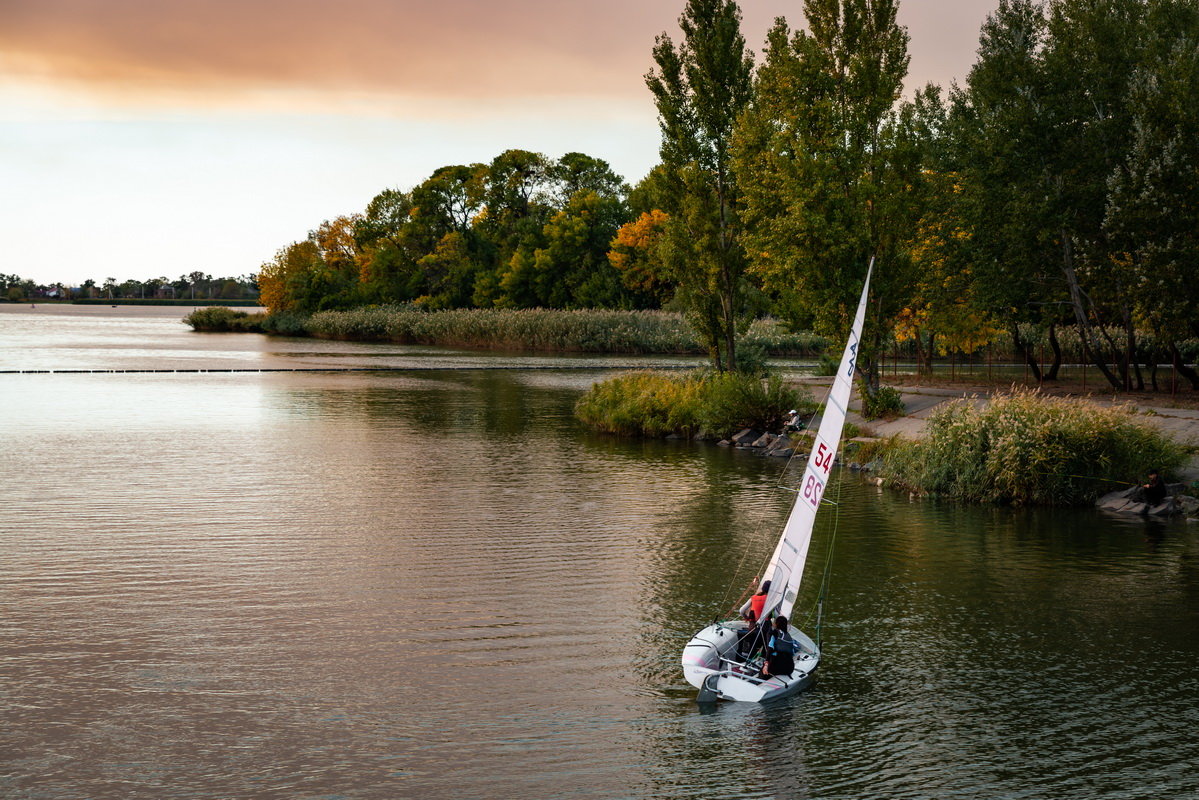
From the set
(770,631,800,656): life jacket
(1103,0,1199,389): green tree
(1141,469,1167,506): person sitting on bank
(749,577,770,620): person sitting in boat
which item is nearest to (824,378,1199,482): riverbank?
(1141,469,1167,506): person sitting on bank

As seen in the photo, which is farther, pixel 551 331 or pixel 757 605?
pixel 551 331

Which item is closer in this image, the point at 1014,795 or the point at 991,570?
the point at 1014,795

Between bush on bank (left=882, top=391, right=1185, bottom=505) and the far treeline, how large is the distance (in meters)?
10.2

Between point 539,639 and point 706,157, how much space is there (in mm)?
33261

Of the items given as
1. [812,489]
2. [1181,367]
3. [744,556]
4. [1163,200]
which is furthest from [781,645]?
[1181,367]

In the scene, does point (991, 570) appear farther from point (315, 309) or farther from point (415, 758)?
point (315, 309)

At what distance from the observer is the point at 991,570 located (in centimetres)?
2266

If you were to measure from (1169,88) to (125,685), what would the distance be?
38055mm

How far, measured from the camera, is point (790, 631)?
653 inches

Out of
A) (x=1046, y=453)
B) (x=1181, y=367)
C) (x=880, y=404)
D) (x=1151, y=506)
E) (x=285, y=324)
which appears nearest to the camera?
(x=1151, y=506)

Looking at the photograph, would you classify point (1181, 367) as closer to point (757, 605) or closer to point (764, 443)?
point (764, 443)

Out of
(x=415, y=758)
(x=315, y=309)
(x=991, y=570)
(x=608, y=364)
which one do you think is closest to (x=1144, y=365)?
(x=608, y=364)

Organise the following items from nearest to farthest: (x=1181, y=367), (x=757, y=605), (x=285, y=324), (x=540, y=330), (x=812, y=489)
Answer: (x=812, y=489), (x=757, y=605), (x=1181, y=367), (x=540, y=330), (x=285, y=324)

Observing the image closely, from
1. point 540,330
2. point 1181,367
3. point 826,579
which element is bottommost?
point 826,579
